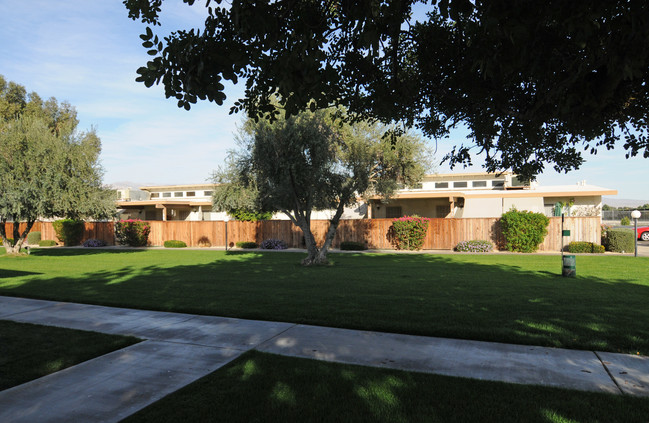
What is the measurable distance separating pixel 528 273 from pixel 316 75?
1226 centimetres

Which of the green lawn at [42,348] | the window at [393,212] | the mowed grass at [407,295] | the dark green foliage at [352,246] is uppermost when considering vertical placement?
the window at [393,212]

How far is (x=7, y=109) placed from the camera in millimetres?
33938

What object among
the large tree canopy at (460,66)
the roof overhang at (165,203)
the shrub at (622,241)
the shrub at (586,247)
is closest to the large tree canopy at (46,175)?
the roof overhang at (165,203)

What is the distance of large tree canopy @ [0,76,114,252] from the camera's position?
20078 millimetres

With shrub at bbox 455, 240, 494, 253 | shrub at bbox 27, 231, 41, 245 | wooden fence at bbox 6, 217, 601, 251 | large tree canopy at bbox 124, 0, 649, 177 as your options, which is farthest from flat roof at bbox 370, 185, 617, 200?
shrub at bbox 27, 231, 41, 245

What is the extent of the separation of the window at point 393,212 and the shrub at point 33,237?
28.3 m

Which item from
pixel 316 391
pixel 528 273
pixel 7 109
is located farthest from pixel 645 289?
pixel 7 109

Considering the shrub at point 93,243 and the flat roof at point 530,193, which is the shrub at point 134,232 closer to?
the shrub at point 93,243

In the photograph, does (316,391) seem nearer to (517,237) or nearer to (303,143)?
(303,143)

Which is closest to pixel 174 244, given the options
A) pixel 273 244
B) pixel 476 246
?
pixel 273 244

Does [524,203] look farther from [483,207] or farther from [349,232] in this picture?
[349,232]

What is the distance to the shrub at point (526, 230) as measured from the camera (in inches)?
890

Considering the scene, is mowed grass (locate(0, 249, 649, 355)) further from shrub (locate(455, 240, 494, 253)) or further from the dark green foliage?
the dark green foliage

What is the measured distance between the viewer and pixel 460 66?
5.51 metres
